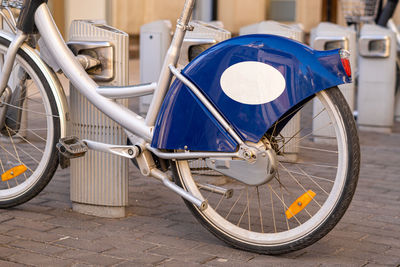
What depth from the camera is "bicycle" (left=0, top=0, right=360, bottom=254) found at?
3508 mm

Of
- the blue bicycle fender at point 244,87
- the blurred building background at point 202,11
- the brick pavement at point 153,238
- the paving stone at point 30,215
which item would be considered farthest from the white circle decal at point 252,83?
the blurred building background at point 202,11

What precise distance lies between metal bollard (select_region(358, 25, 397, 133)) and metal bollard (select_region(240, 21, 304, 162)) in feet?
5.29

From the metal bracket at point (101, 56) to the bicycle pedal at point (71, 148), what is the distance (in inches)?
14.8

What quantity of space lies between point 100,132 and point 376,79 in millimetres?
4787

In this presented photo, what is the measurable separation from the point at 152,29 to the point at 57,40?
363 cm

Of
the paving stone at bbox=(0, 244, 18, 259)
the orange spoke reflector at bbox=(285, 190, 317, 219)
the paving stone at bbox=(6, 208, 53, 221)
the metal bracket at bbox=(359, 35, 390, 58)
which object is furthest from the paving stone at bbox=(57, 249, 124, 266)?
the metal bracket at bbox=(359, 35, 390, 58)

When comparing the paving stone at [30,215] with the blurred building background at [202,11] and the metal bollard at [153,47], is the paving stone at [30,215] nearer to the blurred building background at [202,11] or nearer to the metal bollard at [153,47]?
the metal bollard at [153,47]

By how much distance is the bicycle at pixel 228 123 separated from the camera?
3.51m

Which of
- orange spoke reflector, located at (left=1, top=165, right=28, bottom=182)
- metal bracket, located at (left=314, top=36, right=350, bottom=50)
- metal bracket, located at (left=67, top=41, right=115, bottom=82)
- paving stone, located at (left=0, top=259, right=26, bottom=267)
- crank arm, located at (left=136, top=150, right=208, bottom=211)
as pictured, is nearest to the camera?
paving stone, located at (left=0, top=259, right=26, bottom=267)

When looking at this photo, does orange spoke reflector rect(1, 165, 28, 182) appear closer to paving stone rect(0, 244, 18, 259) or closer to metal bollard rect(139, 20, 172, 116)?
paving stone rect(0, 244, 18, 259)

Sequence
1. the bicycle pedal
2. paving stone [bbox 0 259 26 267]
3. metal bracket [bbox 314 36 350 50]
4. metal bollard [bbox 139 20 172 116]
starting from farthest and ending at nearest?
1. metal bollard [bbox 139 20 172 116]
2. metal bracket [bbox 314 36 350 50]
3. the bicycle pedal
4. paving stone [bbox 0 259 26 267]

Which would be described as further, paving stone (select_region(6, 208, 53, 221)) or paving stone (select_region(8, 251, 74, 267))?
paving stone (select_region(6, 208, 53, 221))

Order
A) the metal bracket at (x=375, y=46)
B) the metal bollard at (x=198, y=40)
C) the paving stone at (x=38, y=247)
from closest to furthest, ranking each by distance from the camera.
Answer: the paving stone at (x=38, y=247) < the metal bollard at (x=198, y=40) < the metal bracket at (x=375, y=46)

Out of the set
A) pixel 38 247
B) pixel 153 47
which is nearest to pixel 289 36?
pixel 153 47
